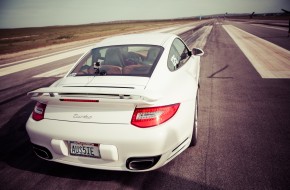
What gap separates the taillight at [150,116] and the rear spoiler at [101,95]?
0.41 ft

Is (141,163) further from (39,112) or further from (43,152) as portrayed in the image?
(39,112)

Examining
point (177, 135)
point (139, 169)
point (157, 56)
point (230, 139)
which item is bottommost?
point (230, 139)

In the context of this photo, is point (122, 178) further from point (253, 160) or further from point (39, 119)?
point (253, 160)

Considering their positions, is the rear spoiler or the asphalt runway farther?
the asphalt runway

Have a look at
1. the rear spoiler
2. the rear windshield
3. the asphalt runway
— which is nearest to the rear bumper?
the rear spoiler

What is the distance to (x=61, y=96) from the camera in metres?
2.51

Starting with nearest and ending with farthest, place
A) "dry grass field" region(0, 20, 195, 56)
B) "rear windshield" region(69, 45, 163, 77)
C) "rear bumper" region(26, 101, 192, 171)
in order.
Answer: "rear bumper" region(26, 101, 192, 171) < "rear windshield" region(69, 45, 163, 77) < "dry grass field" region(0, 20, 195, 56)

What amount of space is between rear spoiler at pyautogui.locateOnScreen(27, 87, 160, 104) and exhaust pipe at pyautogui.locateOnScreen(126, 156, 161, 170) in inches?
23.9

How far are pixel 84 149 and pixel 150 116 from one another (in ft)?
2.68

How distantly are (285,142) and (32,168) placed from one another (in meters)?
3.74

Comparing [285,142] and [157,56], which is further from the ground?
[157,56]

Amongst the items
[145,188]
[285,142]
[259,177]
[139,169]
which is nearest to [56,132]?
[139,169]

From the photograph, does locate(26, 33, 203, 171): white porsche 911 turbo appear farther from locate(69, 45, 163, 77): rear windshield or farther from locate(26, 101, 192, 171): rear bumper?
locate(69, 45, 163, 77): rear windshield

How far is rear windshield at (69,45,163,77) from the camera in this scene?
3160 millimetres
